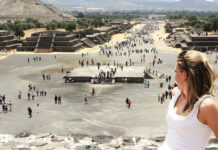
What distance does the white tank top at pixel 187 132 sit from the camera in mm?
2295

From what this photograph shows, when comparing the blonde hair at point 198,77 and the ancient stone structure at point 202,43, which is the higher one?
the blonde hair at point 198,77

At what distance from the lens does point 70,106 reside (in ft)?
72.6

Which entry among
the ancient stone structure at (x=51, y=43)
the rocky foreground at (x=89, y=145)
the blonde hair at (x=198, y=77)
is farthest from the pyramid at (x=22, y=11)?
the blonde hair at (x=198, y=77)

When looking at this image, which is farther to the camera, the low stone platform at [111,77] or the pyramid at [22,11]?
the pyramid at [22,11]

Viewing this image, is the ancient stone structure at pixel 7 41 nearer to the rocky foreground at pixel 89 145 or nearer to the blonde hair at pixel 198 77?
the rocky foreground at pixel 89 145

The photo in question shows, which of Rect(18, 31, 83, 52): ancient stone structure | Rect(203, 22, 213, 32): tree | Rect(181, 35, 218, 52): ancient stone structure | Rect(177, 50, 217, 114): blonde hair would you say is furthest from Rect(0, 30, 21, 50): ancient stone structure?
Rect(177, 50, 217, 114): blonde hair

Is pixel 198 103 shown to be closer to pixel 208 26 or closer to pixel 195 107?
pixel 195 107

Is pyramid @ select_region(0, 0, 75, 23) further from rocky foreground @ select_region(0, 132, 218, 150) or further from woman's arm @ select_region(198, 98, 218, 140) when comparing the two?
woman's arm @ select_region(198, 98, 218, 140)

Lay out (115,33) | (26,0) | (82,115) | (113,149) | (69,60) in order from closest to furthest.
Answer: (113,149) < (82,115) < (69,60) < (115,33) < (26,0)

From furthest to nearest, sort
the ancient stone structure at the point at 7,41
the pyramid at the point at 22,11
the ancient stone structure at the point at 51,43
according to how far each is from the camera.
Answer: the pyramid at the point at 22,11
the ancient stone structure at the point at 7,41
the ancient stone structure at the point at 51,43

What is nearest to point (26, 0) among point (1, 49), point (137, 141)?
point (1, 49)

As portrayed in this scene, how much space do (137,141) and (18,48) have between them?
2143 inches

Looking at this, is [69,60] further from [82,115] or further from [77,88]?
[82,115]

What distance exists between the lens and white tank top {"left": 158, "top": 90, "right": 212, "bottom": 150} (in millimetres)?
2295
